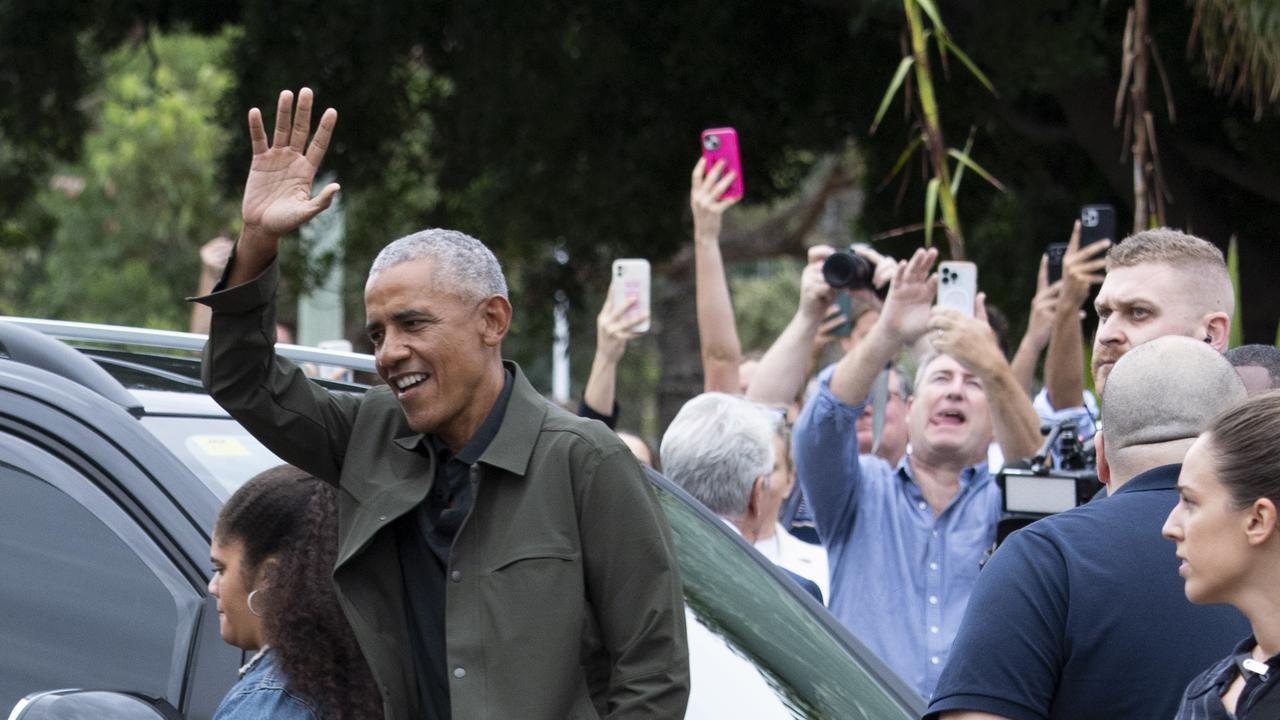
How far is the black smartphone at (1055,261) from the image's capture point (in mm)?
5485

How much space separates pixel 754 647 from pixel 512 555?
74cm

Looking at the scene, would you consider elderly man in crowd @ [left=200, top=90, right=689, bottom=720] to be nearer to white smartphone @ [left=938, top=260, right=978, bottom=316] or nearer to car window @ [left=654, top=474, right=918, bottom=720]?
car window @ [left=654, top=474, right=918, bottom=720]

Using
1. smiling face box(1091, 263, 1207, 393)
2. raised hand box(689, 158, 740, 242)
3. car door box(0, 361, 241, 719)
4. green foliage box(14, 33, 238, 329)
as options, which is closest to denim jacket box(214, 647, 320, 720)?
car door box(0, 361, 241, 719)

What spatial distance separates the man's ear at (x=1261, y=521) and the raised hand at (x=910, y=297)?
2439mm

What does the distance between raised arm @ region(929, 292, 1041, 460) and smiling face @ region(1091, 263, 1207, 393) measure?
32.5 inches

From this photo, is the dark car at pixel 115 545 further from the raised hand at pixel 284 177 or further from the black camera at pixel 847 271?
the black camera at pixel 847 271

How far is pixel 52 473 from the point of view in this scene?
278 cm

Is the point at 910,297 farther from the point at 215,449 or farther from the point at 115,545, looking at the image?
the point at 115,545

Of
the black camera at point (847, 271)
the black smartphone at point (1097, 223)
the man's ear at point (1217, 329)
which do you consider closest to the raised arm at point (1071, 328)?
the black smartphone at point (1097, 223)

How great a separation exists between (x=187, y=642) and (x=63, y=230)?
851 inches

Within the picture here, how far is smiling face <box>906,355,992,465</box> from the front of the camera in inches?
189

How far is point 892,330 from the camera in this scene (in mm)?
4676

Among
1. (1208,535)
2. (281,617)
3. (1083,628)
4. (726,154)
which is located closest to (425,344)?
(281,617)

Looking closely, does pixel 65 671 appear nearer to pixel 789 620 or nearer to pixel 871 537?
pixel 789 620
